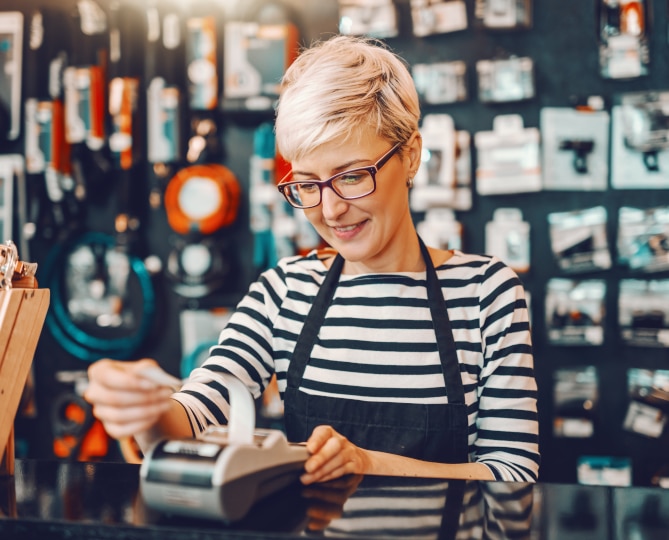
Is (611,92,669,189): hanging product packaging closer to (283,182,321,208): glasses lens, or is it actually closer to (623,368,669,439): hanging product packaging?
(623,368,669,439): hanging product packaging

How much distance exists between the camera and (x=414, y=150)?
169 centimetres

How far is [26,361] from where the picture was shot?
4.18 feet

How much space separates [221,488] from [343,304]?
2.84 ft

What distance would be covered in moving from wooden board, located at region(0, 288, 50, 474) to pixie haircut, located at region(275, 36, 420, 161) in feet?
1.96

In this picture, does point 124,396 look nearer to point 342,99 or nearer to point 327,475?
point 327,475

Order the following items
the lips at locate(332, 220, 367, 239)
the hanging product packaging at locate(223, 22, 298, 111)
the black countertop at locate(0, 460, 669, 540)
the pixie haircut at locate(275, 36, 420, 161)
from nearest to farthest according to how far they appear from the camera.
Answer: the black countertop at locate(0, 460, 669, 540)
the pixie haircut at locate(275, 36, 420, 161)
the lips at locate(332, 220, 367, 239)
the hanging product packaging at locate(223, 22, 298, 111)

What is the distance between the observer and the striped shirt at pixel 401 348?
61.4 inches

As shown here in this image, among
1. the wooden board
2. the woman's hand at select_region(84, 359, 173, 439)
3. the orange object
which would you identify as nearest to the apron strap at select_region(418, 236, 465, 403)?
the woman's hand at select_region(84, 359, 173, 439)

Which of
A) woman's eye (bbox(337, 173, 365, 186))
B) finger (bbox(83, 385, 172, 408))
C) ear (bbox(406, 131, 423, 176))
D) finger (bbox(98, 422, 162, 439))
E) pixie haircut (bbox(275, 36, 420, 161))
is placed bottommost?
finger (bbox(98, 422, 162, 439))

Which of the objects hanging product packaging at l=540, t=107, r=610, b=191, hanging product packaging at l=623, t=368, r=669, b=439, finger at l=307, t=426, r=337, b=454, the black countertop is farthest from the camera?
hanging product packaging at l=540, t=107, r=610, b=191

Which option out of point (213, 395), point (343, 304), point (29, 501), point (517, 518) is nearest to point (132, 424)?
point (29, 501)

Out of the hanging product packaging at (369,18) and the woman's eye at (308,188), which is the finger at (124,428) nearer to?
the woman's eye at (308,188)

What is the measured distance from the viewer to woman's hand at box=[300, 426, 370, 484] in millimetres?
1175

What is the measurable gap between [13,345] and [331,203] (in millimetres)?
661
